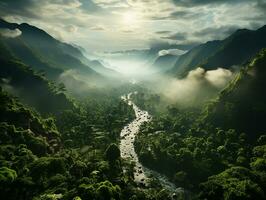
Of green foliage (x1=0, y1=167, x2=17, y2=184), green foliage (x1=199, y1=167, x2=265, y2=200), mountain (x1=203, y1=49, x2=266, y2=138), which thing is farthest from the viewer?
mountain (x1=203, y1=49, x2=266, y2=138)

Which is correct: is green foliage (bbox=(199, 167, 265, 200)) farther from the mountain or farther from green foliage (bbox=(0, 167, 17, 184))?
the mountain

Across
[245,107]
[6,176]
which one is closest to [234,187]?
[6,176]

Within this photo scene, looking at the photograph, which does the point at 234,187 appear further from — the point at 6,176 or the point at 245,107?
the point at 245,107

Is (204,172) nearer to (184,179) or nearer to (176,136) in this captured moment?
(184,179)

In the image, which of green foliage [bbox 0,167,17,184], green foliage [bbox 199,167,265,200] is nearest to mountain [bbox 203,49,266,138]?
green foliage [bbox 199,167,265,200]

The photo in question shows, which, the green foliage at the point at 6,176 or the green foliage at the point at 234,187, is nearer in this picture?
the green foliage at the point at 6,176

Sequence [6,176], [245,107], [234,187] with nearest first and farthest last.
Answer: [6,176] → [234,187] → [245,107]

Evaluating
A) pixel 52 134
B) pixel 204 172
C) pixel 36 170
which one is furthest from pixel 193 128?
pixel 36 170

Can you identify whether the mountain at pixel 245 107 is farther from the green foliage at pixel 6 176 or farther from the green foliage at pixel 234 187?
the green foliage at pixel 6 176

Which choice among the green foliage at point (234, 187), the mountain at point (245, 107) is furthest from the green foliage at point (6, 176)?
the mountain at point (245, 107)
